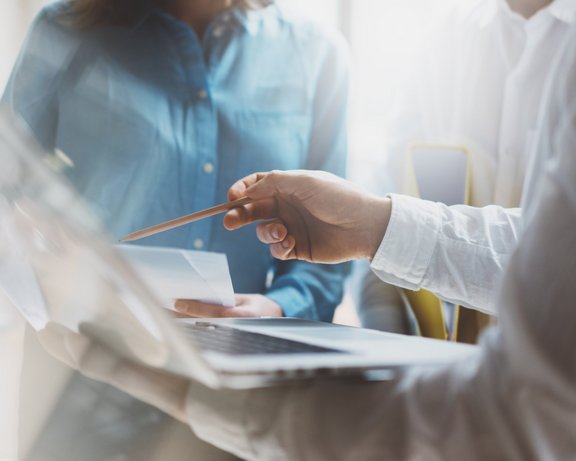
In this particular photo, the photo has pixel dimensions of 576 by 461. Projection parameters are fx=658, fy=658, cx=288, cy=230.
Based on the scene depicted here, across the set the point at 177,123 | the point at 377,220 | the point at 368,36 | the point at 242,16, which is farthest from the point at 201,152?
the point at 368,36

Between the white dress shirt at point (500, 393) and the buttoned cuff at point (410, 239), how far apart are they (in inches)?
13.3

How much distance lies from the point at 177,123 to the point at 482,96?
566 millimetres

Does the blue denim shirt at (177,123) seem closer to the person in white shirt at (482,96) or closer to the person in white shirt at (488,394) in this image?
the person in white shirt at (482,96)

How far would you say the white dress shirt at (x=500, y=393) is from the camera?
369 mm

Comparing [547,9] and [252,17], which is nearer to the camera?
[547,9]

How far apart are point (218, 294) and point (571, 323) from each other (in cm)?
51

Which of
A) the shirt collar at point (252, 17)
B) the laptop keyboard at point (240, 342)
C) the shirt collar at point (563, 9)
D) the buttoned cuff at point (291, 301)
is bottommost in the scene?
the buttoned cuff at point (291, 301)

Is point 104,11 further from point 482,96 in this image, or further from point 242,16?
point 482,96

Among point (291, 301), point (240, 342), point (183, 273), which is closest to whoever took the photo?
point (240, 342)

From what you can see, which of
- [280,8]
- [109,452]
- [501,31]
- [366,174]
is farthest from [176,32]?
[109,452]

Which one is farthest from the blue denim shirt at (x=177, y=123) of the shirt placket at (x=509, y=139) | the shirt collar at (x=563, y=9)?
the shirt collar at (x=563, y=9)

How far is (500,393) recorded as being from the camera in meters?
0.38

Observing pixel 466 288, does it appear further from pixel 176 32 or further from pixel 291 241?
pixel 176 32

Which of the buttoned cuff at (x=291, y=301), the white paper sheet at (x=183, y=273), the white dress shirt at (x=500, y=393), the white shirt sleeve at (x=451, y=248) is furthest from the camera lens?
the buttoned cuff at (x=291, y=301)
